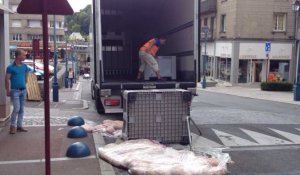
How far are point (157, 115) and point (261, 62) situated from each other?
3075cm

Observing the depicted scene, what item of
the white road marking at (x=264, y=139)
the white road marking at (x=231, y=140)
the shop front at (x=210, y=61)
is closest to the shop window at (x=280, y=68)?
the shop front at (x=210, y=61)

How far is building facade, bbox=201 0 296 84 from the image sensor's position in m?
36.1

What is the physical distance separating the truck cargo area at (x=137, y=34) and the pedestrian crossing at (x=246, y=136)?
1.90 m

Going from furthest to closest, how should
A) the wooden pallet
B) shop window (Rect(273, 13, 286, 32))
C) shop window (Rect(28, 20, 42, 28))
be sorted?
shop window (Rect(28, 20, 42, 28)) → shop window (Rect(273, 13, 286, 32)) → the wooden pallet

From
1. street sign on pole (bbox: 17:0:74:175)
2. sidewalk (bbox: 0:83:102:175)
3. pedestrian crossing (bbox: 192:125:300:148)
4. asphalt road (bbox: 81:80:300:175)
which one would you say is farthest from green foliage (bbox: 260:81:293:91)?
street sign on pole (bbox: 17:0:74:175)

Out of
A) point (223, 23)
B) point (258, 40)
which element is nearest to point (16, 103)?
point (258, 40)

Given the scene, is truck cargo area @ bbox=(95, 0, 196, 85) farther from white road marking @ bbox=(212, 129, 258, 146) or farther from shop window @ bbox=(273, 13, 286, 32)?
shop window @ bbox=(273, 13, 286, 32)

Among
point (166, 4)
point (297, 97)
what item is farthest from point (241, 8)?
point (166, 4)

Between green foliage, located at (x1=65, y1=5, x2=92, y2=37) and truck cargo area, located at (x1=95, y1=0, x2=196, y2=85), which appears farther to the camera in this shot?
green foliage, located at (x1=65, y1=5, x2=92, y2=37)

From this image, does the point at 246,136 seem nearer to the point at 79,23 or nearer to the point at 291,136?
the point at 291,136

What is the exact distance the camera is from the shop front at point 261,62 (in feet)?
120

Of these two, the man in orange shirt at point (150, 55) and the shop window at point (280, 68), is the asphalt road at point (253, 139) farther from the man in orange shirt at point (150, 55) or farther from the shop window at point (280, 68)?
the shop window at point (280, 68)

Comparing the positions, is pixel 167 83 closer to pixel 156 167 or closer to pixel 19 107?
pixel 19 107

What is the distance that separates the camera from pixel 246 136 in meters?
9.80
